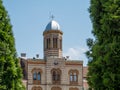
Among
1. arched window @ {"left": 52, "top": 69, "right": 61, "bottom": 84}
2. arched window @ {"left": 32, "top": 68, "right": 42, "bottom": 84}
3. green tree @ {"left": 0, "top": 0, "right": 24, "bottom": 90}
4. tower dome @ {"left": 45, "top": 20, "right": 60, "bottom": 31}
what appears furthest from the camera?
tower dome @ {"left": 45, "top": 20, "right": 60, "bottom": 31}

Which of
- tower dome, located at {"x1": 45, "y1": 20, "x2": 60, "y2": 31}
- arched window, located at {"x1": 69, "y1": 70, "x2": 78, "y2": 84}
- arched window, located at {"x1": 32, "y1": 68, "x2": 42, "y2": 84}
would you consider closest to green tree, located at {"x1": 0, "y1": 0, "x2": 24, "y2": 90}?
arched window, located at {"x1": 32, "y1": 68, "x2": 42, "y2": 84}

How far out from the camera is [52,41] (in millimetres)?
55219

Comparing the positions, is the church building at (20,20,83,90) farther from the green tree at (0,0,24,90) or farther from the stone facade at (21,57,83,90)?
the green tree at (0,0,24,90)

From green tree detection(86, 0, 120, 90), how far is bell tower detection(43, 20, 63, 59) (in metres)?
37.7

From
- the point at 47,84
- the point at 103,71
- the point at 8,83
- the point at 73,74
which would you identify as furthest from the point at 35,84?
the point at 103,71

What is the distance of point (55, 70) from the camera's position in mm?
55375

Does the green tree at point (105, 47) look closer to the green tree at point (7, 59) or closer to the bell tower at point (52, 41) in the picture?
the green tree at point (7, 59)

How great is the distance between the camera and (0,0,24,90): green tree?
1863 centimetres

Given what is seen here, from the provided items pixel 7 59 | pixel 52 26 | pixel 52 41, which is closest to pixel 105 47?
pixel 7 59

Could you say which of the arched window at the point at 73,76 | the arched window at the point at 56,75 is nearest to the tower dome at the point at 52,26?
the arched window at the point at 56,75

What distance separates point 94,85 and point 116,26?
8.87ft

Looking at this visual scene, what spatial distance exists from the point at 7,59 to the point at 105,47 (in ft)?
17.9

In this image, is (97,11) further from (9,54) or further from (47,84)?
(47,84)

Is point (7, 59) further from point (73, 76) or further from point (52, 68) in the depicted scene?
point (73, 76)
